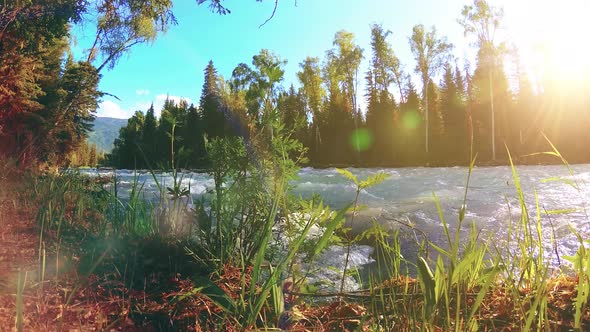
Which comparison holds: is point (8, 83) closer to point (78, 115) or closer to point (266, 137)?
point (78, 115)

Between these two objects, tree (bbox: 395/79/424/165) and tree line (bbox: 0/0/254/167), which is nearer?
tree line (bbox: 0/0/254/167)

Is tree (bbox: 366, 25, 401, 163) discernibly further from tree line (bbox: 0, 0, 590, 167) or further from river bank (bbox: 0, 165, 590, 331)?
river bank (bbox: 0, 165, 590, 331)

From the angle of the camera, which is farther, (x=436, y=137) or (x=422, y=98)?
(x=422, y=98)

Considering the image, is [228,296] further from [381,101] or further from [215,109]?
[381,101]

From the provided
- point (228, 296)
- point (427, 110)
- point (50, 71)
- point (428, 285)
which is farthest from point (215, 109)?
point (427, 110)

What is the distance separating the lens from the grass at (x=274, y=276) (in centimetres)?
97

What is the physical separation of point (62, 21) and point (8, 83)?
13.3 ft

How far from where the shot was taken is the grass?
3.19 feet

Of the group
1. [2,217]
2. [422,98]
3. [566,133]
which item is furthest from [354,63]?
[2,217]

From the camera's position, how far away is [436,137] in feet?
122

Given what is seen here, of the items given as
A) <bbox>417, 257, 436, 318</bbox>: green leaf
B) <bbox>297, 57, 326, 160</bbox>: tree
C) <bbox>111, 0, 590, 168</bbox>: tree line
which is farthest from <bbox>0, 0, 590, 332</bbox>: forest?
<bbox>297, 57, 326, 160</bbox>: tree

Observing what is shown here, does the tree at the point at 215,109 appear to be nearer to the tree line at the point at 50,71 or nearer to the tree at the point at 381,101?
the tree line at the point at 50,71

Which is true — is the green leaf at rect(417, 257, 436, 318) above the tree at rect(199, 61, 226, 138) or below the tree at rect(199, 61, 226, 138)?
below

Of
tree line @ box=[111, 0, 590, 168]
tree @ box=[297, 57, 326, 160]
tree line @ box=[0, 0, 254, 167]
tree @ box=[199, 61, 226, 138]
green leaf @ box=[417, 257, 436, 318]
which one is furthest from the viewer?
tree @ box=[297, 57, 326, 160]
